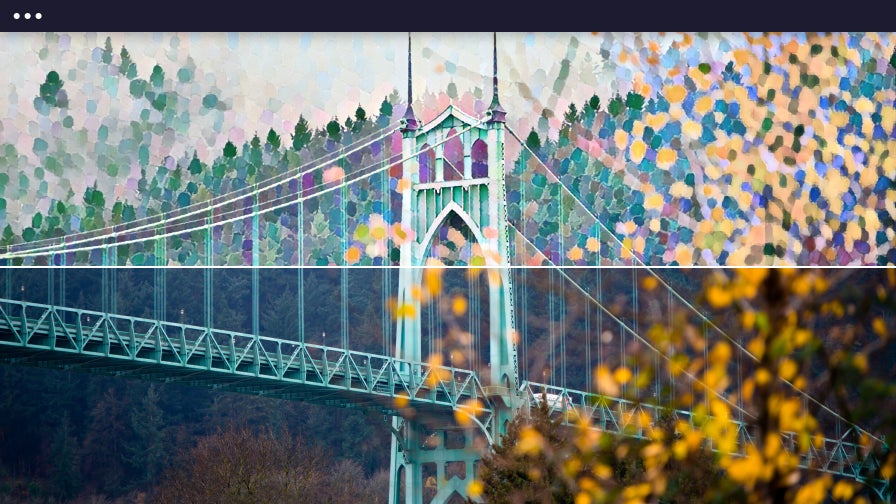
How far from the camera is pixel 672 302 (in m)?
13.3

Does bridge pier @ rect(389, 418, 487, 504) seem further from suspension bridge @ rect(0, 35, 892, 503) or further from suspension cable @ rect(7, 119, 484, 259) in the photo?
suspension cable @ rect(7, 119, 484, 259)

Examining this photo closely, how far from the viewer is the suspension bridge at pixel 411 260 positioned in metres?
Answer: 9.92

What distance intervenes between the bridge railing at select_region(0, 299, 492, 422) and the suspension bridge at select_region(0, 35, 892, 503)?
29 mm

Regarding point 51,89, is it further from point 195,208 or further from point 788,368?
point 788,368

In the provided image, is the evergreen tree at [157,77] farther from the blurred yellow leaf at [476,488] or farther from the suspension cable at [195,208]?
the blurred yellow leaf at [476,488]

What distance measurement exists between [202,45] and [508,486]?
4674mm

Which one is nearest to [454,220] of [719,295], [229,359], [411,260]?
[411,260]

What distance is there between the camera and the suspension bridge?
32.6 feet

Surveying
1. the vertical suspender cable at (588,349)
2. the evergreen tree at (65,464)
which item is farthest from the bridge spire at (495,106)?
the evergreen tree at (65,464)

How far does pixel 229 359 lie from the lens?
14617 millimetres

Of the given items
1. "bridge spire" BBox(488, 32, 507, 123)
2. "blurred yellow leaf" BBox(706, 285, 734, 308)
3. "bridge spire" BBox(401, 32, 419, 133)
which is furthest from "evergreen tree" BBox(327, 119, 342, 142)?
"blurred yellow leaf" BBox(706, 285, 734, 308)

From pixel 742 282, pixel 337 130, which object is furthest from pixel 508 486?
pixel 742 282

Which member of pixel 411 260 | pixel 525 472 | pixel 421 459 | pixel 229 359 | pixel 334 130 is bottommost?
pixel 421 459

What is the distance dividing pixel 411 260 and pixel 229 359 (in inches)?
99.4
